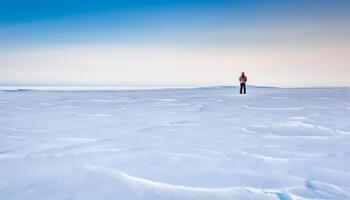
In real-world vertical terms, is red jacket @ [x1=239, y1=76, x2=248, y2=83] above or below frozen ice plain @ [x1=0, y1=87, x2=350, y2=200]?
above

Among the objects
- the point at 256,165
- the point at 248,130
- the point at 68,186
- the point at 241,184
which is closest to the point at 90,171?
the point at 68,186

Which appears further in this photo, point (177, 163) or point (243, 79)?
point (243, 79)

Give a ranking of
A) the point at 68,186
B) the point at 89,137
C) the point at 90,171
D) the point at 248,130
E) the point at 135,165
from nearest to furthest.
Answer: the point at 68,186, the point at 90,171, the point at 135,165, the point at 89,137, the point at 248,130

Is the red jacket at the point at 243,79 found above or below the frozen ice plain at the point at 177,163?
above

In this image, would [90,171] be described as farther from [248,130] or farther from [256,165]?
[248,130]

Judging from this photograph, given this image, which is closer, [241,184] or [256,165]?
[241,184]

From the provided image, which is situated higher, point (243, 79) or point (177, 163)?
point (243, 79)

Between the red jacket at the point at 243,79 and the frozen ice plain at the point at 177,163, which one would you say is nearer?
the frozen ice plain at the point at 177,163

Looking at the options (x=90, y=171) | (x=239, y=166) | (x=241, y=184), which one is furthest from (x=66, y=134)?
(x=241, y=184)

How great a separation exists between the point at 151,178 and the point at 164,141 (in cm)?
142

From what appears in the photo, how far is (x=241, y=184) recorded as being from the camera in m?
2.25

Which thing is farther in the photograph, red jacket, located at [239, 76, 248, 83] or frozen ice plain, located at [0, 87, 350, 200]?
red jacket, located at [239, 76, 248, 83]

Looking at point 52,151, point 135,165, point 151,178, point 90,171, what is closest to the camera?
point 151,178

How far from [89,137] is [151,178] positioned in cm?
192
